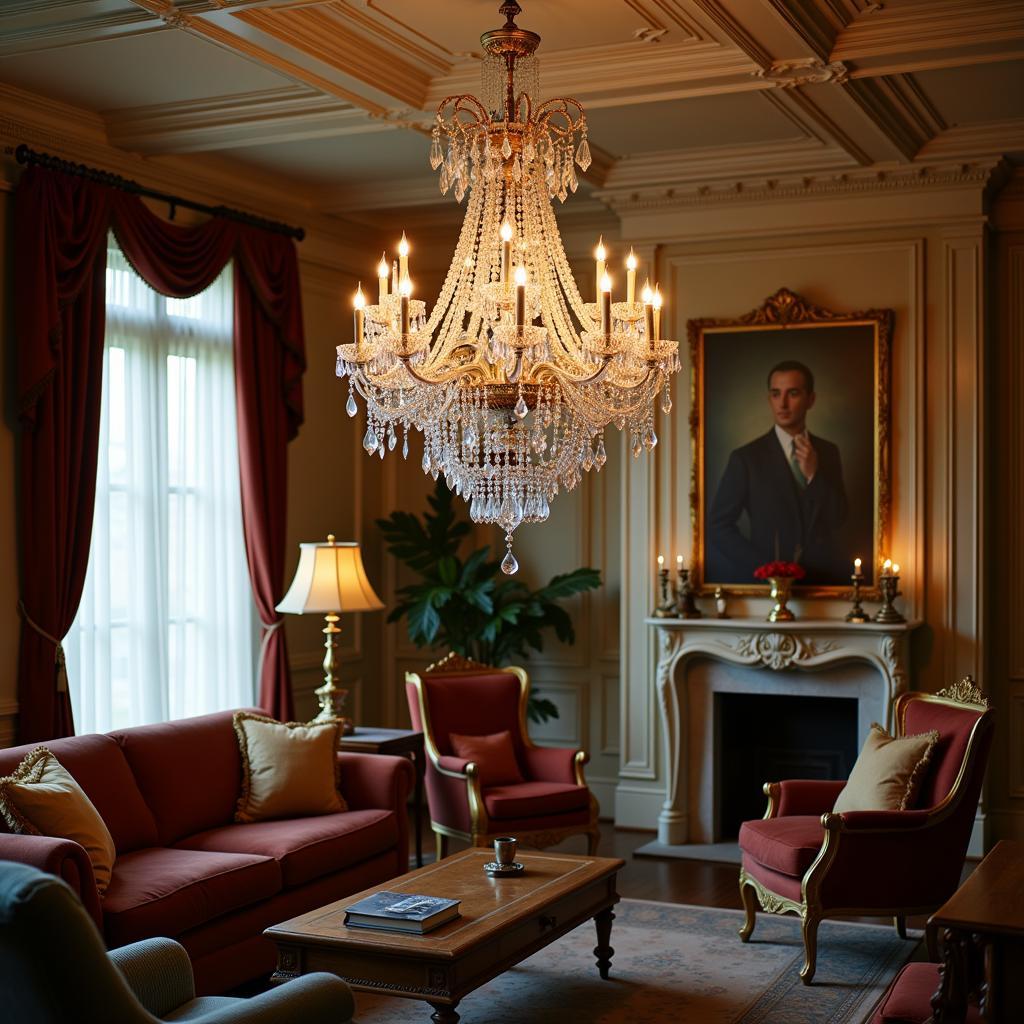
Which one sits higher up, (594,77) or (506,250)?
(594,77)

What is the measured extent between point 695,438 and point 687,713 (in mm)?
1396

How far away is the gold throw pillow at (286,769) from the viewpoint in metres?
5.36

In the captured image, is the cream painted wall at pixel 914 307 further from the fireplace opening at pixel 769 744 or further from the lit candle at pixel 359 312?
the lit candle at pixel 359 312

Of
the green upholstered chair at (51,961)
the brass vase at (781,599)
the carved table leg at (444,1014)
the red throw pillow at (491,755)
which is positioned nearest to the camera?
the green upholstered chair at (51,961)

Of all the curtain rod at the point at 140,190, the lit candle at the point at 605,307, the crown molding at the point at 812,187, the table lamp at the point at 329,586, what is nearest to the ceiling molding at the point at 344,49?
the curtain rod at the point at 140,190

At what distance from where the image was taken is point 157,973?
3.26m

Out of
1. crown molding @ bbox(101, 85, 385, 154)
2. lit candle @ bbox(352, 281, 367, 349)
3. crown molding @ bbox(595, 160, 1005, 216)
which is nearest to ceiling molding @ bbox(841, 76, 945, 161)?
crown molding @ bbox(595, 160, 1005, 216)

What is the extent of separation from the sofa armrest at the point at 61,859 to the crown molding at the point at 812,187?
430 cm

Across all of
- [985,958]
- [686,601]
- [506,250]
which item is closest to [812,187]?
[686,601]

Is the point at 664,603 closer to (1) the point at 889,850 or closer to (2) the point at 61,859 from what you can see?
(1) the point at 889,850

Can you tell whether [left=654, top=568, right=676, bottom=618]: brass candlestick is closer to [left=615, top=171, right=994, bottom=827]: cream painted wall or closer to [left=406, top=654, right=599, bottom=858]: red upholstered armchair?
[left=615, top=171, right=994, bottom=827]: cream painted wall

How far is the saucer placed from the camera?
14.8 feet

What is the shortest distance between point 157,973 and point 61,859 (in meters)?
0.74

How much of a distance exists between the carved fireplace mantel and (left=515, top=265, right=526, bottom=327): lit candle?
3.13m
